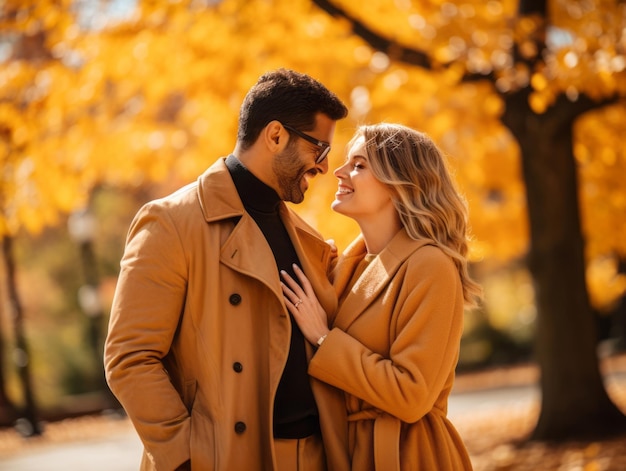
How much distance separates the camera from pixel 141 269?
10.0 feet

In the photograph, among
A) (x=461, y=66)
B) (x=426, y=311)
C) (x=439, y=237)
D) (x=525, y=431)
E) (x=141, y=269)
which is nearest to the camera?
(x=141, y=269)

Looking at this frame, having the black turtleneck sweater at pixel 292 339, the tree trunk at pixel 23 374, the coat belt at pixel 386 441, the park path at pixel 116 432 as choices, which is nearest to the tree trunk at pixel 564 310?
the park path at pixel 116 432

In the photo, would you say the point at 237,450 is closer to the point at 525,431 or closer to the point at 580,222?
the point at 580,222

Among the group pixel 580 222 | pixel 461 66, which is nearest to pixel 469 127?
pixel 580 222

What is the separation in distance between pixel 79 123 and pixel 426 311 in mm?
7296

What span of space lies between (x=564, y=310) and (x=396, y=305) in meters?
5.69

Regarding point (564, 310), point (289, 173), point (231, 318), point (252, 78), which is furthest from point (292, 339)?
point (564, 310)

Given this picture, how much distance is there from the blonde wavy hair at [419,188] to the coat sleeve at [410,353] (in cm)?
18

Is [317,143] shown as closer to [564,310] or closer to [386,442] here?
[386,442]

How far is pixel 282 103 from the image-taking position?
3.37 m

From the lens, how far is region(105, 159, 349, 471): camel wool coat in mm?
3031

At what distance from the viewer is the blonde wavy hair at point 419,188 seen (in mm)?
3559

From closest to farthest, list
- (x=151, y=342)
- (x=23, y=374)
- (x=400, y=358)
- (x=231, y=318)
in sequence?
(x=151, y=342) → (x=231, y=318) → (x=400, y=358) → (x=23, y=374)

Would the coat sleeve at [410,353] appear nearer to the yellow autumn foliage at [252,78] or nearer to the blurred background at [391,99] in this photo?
the blurred background at [391,99]
